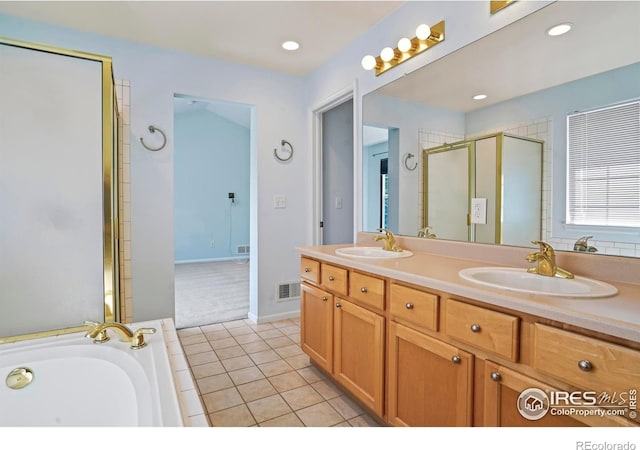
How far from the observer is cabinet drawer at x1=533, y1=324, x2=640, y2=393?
29.3 inches

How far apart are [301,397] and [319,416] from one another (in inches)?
8.1

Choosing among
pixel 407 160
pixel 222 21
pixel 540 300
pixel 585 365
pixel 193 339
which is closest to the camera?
pixel 585 365

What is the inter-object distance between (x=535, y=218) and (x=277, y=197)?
7.36 feet

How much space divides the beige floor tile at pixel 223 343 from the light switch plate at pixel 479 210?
2.06 metres

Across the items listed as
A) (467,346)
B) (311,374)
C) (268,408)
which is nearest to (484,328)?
(467,346)

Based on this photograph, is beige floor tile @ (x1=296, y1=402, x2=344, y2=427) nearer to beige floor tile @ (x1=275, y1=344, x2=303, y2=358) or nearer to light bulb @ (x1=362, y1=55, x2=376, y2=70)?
beige floor tile @ (x1=275, y1=344, x2=303, y2=358)

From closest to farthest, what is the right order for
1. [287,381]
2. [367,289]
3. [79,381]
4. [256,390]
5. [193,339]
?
[79,381] < [367,289] < [256,390] < [287,381] < [193,339]

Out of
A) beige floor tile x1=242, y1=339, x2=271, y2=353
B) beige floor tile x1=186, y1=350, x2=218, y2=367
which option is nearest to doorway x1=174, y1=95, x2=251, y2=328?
beige floor tile x1=242, y1=339, x2=271, y2=353

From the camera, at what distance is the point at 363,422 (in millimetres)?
1655

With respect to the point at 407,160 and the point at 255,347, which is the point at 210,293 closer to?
the point at 255,347

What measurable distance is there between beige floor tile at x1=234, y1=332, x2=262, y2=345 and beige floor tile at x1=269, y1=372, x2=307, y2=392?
0.66 metres

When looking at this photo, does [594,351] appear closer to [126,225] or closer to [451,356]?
[451,356]

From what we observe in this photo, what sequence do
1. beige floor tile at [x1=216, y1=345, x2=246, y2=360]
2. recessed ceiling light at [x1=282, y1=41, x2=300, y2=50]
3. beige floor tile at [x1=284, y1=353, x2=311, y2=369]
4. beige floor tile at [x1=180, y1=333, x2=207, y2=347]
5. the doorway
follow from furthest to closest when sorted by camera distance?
the doorway → beige floor tile at [x1=180, y1=333, x2=207, y2=347] → recessed ceiling light at [x1=282, y1=41, x2=300, y2=50] → beige floor tile at [x1=216, y1=345, x2=246, y2=360] → beige floor tile at [x1=284, y1=353, x2=311, y2=369]

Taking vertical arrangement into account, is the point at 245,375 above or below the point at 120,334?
below
